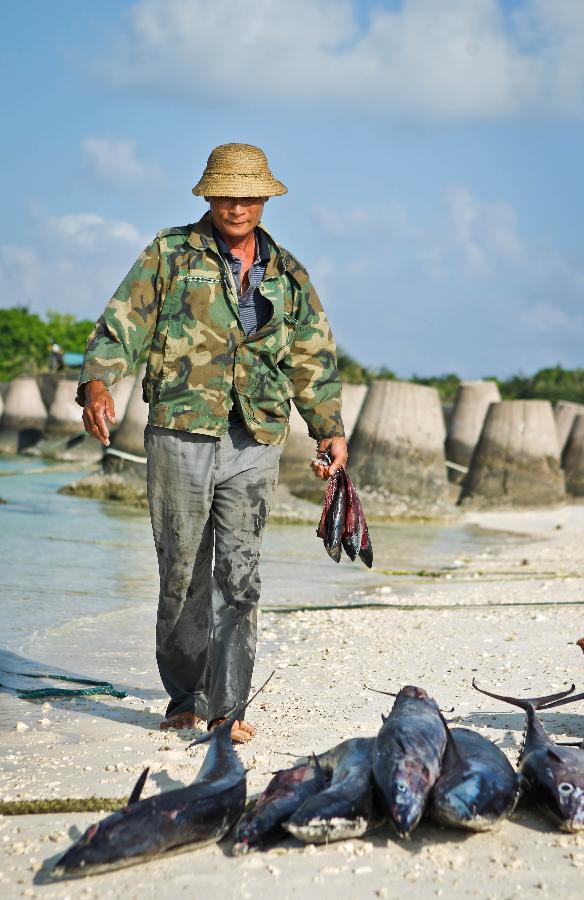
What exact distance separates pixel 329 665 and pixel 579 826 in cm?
289

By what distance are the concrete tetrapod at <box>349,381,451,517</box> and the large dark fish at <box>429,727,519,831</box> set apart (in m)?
16.4

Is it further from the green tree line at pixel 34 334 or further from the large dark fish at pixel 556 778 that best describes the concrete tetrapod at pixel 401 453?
the green tree line at pixel 34 334

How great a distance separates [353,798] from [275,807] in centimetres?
24

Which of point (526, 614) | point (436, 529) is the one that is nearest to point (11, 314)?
point (436, 529)

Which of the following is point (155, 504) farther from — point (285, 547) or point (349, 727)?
point (285, 547)

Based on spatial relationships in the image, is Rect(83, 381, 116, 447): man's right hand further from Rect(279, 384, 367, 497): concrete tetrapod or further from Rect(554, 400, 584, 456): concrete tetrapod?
Rect(554, 400, 584, 456): concrete tetrapod

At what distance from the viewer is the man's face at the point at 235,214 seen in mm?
5066

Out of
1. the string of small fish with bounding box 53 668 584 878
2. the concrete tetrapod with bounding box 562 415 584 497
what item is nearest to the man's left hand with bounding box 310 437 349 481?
the string of small fish with bounding box 53 668 584 878

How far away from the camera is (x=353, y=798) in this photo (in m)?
3.64

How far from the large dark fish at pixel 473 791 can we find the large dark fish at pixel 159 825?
1.99ft

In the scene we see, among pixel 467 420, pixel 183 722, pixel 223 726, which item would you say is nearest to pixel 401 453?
pixel 467 420

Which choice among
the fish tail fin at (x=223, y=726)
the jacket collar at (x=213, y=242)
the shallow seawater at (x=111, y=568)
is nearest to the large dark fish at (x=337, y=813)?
the fish tail fin at (x=223, y=726)

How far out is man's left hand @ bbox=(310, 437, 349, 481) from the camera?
17.2 ft

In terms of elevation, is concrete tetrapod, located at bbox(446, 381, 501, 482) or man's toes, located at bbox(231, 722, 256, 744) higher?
concrete tetrapod, located at bbox(446, 381, 501, 482)
